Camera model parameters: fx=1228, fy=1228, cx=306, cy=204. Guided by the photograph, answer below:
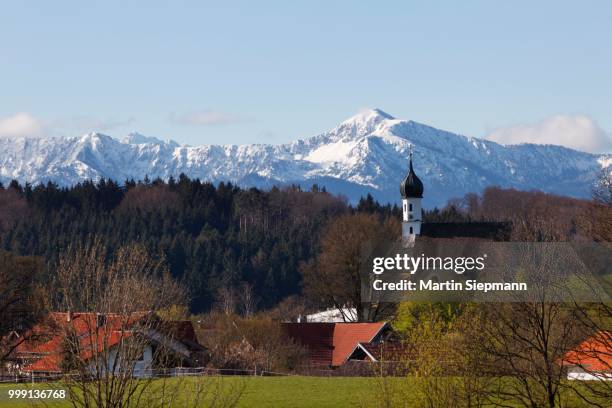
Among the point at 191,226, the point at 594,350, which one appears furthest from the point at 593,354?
the point at 191,226

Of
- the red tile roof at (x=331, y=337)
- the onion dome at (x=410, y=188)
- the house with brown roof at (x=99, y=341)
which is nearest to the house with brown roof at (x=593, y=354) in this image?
the house with brown roof at (x=99, y=341)

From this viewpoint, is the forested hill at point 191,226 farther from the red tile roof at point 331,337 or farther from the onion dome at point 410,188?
the red tile roof at point 331,337

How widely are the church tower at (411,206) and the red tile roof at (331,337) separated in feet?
151

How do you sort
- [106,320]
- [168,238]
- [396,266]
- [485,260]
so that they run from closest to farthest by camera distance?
[106,320], [485,260], [396,266], [168,238]

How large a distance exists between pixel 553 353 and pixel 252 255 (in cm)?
9997

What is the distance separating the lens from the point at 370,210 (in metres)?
149

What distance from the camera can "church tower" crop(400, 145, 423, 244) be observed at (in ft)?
379

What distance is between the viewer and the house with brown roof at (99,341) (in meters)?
24.3

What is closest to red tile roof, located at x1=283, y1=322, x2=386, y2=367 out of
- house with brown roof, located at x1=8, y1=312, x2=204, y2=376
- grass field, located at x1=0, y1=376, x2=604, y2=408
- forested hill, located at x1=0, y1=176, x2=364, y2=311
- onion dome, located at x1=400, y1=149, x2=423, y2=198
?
house with brown roof, located at x1=8, y1=312, x2=204, y2=376

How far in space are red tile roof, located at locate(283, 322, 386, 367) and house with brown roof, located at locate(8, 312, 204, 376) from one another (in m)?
8.78

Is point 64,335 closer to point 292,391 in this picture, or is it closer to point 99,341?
point 99,341

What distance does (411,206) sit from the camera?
11769 cm

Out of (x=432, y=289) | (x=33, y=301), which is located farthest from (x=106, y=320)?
(x=432, y=289)

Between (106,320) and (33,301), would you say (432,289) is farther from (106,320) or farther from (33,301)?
(106,320)
